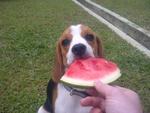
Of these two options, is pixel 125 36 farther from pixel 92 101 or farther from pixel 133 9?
pixel 92 101

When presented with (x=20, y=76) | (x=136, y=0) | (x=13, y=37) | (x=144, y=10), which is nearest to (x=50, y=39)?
(x=13, y=37)

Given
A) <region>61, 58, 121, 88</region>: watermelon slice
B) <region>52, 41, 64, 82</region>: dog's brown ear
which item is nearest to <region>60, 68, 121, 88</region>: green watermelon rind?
<region>61, 58, 121, 88</region>: watermelon slice

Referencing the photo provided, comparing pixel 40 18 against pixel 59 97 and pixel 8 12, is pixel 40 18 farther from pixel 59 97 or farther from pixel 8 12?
pixel 59 97

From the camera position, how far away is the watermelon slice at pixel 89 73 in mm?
2777

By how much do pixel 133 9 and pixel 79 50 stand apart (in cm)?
885

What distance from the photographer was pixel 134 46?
298 inches

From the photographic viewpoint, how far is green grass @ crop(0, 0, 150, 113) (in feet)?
17.2

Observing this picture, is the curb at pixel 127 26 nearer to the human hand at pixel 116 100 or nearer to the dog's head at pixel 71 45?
the dog's head at pixel 71 45

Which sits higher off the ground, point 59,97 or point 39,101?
point 59,97

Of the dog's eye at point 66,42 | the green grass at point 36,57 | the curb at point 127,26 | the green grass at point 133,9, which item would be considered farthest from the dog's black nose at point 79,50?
the green grass at point 133,9

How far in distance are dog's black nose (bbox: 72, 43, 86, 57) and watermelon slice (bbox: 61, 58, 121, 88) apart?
0.15m

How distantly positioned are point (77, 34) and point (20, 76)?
8.30 feet

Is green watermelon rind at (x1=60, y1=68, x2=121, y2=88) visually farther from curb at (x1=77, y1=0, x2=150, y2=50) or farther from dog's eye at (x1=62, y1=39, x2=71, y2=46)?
curb at (x1=77, y1=0, x2=150, y2=50)

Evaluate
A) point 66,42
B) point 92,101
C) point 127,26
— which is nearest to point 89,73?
point 92,101
